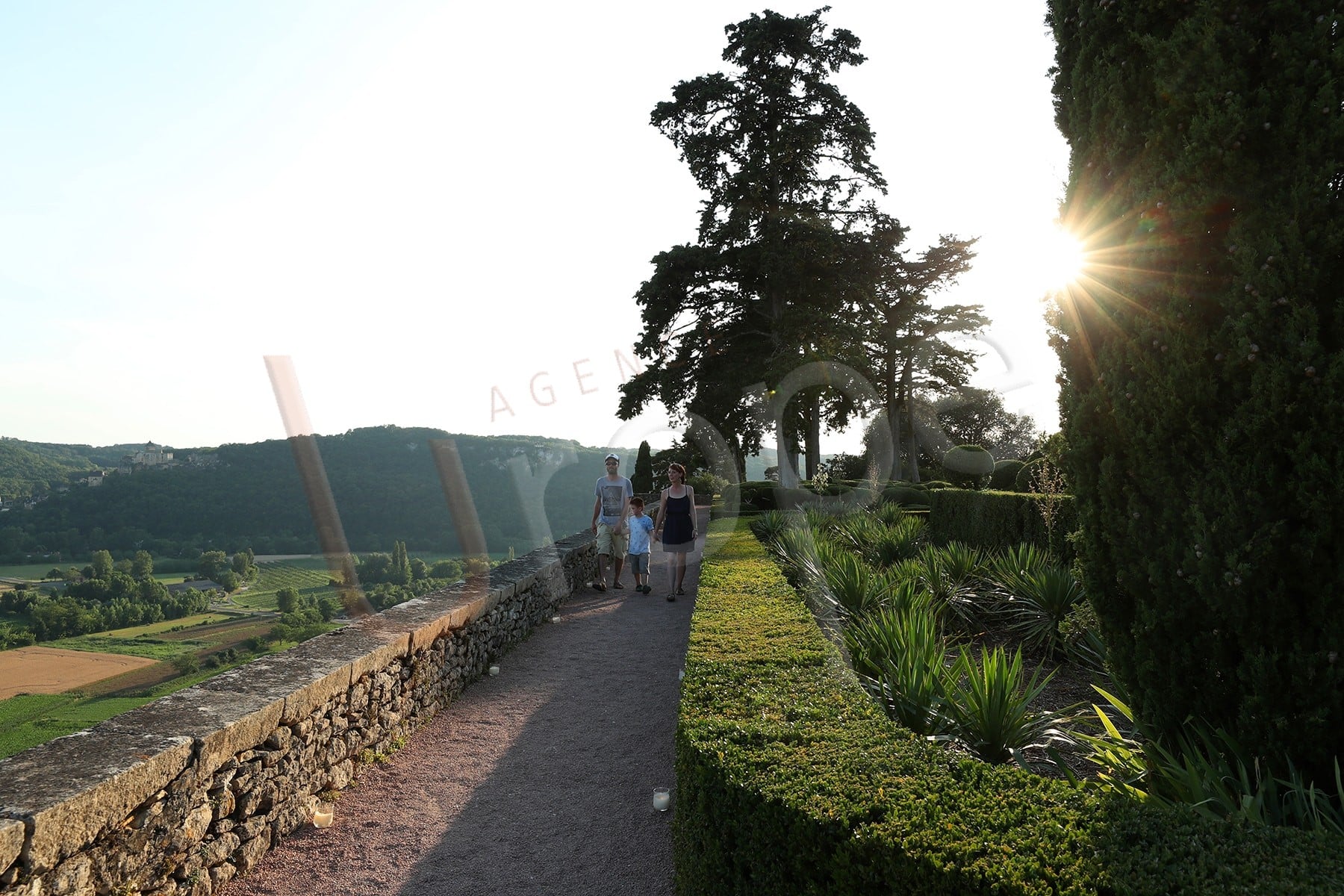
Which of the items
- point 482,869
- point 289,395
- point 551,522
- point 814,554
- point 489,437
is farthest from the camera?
point 489,437

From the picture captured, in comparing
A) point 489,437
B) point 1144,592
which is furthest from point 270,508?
point 1144,592

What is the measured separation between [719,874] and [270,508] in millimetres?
32891

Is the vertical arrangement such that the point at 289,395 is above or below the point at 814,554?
above

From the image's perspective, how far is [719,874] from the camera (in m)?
2.46

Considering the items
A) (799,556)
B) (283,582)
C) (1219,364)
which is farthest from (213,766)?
(283,582)

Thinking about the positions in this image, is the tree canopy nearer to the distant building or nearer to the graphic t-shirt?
the graphic t-shirt

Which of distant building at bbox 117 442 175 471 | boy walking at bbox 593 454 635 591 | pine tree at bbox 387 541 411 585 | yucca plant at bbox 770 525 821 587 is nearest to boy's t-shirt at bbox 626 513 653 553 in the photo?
boy walking at bbox 593 454 635 591

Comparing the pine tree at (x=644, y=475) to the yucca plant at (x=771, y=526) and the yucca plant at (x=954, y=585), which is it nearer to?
the yucca plant at (x=771, y=526)

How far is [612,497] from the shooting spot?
917 centimetres

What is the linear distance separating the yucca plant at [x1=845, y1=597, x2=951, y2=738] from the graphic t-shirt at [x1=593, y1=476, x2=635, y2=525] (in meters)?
4.38

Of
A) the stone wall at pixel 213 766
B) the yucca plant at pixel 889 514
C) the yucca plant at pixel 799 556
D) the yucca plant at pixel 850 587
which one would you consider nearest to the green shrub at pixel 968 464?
the yucca plant at pixel 889 514

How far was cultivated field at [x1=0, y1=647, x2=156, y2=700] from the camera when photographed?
833 centimetres

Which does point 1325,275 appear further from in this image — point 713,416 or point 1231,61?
point 713,416

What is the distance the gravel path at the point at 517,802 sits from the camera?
123 inches
